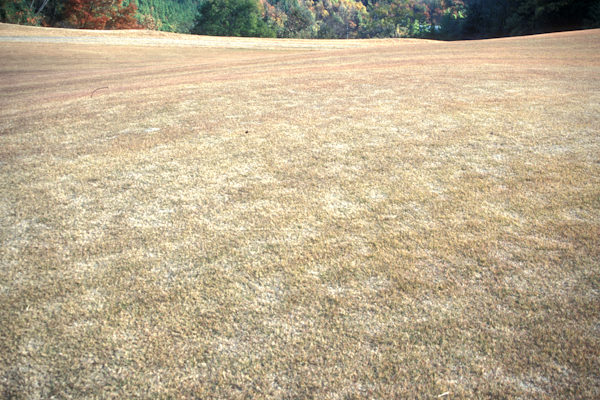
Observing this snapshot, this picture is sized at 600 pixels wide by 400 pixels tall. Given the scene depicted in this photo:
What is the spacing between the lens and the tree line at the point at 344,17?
124 ft

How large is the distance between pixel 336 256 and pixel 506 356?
108cm

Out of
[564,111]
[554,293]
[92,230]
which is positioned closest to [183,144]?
[92,230]

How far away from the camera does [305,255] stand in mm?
2494

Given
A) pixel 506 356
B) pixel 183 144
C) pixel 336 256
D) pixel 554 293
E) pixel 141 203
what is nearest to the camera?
pixel 506 356

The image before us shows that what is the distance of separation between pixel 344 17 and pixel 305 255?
12272 cm

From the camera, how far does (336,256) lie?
2.48 metres

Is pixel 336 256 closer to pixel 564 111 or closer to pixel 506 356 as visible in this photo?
pixel 506 356

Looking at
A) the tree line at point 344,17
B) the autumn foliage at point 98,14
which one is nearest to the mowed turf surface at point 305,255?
the tree line at point 344,17

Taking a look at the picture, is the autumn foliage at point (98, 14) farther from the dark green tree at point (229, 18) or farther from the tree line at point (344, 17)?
the dark green tree at point (229, 18)

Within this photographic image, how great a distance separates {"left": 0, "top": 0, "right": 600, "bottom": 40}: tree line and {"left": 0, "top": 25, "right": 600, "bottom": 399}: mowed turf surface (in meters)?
38.9

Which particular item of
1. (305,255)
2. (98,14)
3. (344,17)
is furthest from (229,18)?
(344,17)

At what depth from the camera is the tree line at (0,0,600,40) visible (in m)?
37.7

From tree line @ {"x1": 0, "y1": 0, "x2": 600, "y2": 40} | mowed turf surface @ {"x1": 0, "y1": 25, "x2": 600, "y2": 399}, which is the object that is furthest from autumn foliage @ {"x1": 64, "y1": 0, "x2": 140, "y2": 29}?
mowed turf surface @ {"x1": 0, "y1": 25, "x2": 600, "y2": 399}

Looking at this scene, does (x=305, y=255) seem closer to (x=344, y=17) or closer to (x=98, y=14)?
(x=98, y=14)
